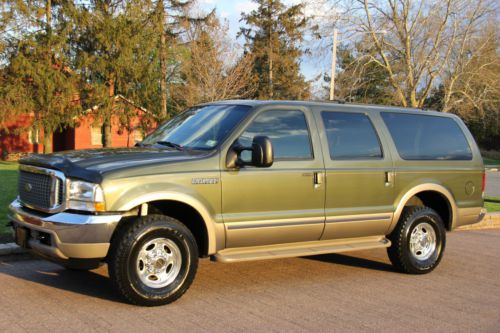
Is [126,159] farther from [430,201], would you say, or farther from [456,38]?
[456,38]

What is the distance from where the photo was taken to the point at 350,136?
6895 millimetres

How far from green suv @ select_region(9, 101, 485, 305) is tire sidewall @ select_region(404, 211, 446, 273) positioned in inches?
0.7

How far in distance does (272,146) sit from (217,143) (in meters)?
0.57

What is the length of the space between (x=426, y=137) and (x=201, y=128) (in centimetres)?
312

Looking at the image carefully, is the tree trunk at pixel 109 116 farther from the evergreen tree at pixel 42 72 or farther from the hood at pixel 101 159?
the hood at pixel 101 159

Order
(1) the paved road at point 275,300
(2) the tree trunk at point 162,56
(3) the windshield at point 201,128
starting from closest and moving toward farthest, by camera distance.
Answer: (1) the paved road at point 275,300, (3) the windshield at point 201,128, (2) the tree trunk at point 162,56

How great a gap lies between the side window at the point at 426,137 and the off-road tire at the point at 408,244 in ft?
2.33

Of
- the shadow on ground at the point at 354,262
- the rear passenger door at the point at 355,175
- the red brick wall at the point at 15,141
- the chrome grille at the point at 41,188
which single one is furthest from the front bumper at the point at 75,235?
the red brick wall at the point at 15,141

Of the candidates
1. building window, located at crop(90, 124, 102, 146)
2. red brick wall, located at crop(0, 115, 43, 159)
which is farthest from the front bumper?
building window, located at crop(90, 124, 102, 146)

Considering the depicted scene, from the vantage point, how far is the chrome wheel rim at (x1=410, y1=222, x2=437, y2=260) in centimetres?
730

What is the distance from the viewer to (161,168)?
17.9 ft

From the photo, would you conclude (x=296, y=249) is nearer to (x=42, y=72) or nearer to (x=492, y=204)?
(x=492, y=204)

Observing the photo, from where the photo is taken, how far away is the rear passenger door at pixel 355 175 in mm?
6578

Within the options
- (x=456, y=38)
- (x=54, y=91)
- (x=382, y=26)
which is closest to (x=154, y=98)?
(x=54, y=91)
